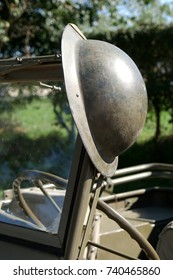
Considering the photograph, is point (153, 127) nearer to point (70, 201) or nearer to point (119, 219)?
point (119, 219)

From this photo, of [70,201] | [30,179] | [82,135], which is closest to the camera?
[82,135]

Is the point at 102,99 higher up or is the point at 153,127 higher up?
the point at 102,99

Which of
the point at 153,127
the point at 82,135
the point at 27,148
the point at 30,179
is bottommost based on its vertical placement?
the point at 153,127

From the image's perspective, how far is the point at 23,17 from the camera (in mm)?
7723

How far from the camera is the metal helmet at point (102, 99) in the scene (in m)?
1.97

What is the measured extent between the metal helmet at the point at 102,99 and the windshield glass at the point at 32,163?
0.33 meters

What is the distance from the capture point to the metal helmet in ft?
6.46

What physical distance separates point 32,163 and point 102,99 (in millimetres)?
871

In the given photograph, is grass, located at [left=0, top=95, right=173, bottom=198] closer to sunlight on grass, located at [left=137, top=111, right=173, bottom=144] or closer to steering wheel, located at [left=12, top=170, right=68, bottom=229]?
steering wheel, located at [left=12, top=170, right=68, bottom=229]

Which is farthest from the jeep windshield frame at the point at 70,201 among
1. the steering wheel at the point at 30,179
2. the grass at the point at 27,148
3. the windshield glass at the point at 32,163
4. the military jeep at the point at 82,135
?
the steering wheel at the point at 30,179

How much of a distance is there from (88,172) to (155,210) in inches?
83.0

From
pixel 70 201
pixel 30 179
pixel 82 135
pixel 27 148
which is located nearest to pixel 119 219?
pixel 70 201

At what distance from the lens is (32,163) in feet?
8.91

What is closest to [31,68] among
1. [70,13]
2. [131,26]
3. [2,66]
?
[2,66]
